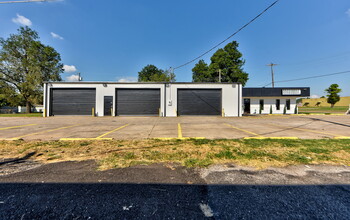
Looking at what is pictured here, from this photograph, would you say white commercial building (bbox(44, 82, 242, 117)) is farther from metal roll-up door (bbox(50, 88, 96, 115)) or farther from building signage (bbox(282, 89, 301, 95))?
building signage (bbox(282, 89, 301, 95))

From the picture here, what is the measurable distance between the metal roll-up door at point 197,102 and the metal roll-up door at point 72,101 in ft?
34.6

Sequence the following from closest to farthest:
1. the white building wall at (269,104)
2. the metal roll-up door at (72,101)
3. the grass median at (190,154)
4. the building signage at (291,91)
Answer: the grass median at (190,154) < the metal roll-up door at (72,101) < the building signage at (291,91) < the white building wall at (269,104)

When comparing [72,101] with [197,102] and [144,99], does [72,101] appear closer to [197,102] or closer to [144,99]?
[144,99]

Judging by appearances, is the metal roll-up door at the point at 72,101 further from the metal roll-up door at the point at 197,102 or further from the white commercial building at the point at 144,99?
the metal roll-up door at the point at 197,102

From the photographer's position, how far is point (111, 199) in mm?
1948

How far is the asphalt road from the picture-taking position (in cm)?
169

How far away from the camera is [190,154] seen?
3.68 m

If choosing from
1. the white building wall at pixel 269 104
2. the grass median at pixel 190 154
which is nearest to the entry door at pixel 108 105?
the grass median at pixel 190 154

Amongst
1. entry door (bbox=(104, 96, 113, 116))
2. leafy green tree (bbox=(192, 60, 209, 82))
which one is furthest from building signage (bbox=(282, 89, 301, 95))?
entry door (bbox=(104, 96, 113, 116))

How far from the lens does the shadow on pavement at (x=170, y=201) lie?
1.67 m

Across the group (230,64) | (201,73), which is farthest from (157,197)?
(201,73)

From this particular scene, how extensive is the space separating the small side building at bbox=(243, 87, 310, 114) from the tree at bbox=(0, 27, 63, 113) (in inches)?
1368

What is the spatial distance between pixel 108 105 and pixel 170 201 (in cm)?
1652

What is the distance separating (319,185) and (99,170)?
406 centimetres
